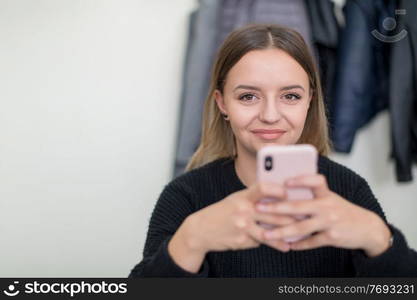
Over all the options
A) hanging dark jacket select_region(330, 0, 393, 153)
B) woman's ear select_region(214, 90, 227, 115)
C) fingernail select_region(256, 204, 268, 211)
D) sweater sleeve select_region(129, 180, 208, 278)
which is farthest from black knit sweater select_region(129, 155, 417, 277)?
hanging dark jacket select_region(330, 0, 393, 153)

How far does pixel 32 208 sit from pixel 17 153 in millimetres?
208

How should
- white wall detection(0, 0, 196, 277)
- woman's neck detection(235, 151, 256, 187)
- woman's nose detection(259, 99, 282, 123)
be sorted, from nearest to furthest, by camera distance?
woman's nose detection(259, 99, 282, 123), woman's neck detection(235, 151, 256, 187), white wall detection(0, 0, 196, 277)

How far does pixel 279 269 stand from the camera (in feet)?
2.78

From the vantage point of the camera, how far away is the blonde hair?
2.81ft

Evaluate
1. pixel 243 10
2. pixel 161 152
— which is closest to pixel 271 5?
pixel 243 10

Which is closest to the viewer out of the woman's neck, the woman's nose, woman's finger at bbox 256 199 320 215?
woman's finger at bbox 256 199 320 215

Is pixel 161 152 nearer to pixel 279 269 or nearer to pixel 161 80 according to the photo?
pixel 161 80

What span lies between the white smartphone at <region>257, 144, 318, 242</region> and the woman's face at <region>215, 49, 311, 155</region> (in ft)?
0.65

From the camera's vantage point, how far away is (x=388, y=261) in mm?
677

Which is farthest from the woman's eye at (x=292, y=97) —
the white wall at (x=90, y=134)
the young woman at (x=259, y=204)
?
the white wall at (x=90, y=134)

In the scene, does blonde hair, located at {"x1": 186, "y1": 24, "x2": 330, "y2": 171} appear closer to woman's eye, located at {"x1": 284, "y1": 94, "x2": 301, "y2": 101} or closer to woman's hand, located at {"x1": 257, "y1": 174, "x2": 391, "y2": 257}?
woman's eye, located at {"x1": 284, "y1": 94, "x2": 301, "y2": 101}

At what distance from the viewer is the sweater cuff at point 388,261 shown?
0.68m

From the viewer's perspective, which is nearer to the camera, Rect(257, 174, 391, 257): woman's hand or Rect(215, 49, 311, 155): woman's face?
Rect(257, 174, 391, 257): woman's hand

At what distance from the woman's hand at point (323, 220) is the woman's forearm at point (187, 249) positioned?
104 mm
